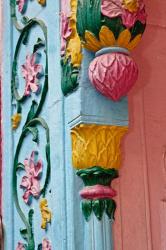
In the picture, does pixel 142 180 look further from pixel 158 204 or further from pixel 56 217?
pixel 56 217

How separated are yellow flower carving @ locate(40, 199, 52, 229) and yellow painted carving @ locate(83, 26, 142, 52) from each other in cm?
38

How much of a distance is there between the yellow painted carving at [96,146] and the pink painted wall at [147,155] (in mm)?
94

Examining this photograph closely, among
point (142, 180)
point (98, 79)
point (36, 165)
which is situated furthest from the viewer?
point (36, 165)

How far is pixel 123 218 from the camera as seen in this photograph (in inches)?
59.1

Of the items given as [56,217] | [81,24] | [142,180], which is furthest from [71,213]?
[81,24]

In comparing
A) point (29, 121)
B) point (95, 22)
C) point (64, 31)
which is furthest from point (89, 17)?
→ point (29, 121)

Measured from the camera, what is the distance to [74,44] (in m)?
1.53

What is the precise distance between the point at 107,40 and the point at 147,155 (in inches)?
11.6

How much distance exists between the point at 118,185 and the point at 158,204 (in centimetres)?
12

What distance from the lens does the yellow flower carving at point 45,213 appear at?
5.15 ft

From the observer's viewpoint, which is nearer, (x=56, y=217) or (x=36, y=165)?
(x=56, y=217)

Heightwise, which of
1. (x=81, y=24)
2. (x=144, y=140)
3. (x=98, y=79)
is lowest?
(x=144, y=140)

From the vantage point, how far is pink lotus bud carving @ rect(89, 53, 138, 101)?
4.68 feet

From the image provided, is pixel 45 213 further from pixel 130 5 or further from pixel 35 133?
pixel 130 5
